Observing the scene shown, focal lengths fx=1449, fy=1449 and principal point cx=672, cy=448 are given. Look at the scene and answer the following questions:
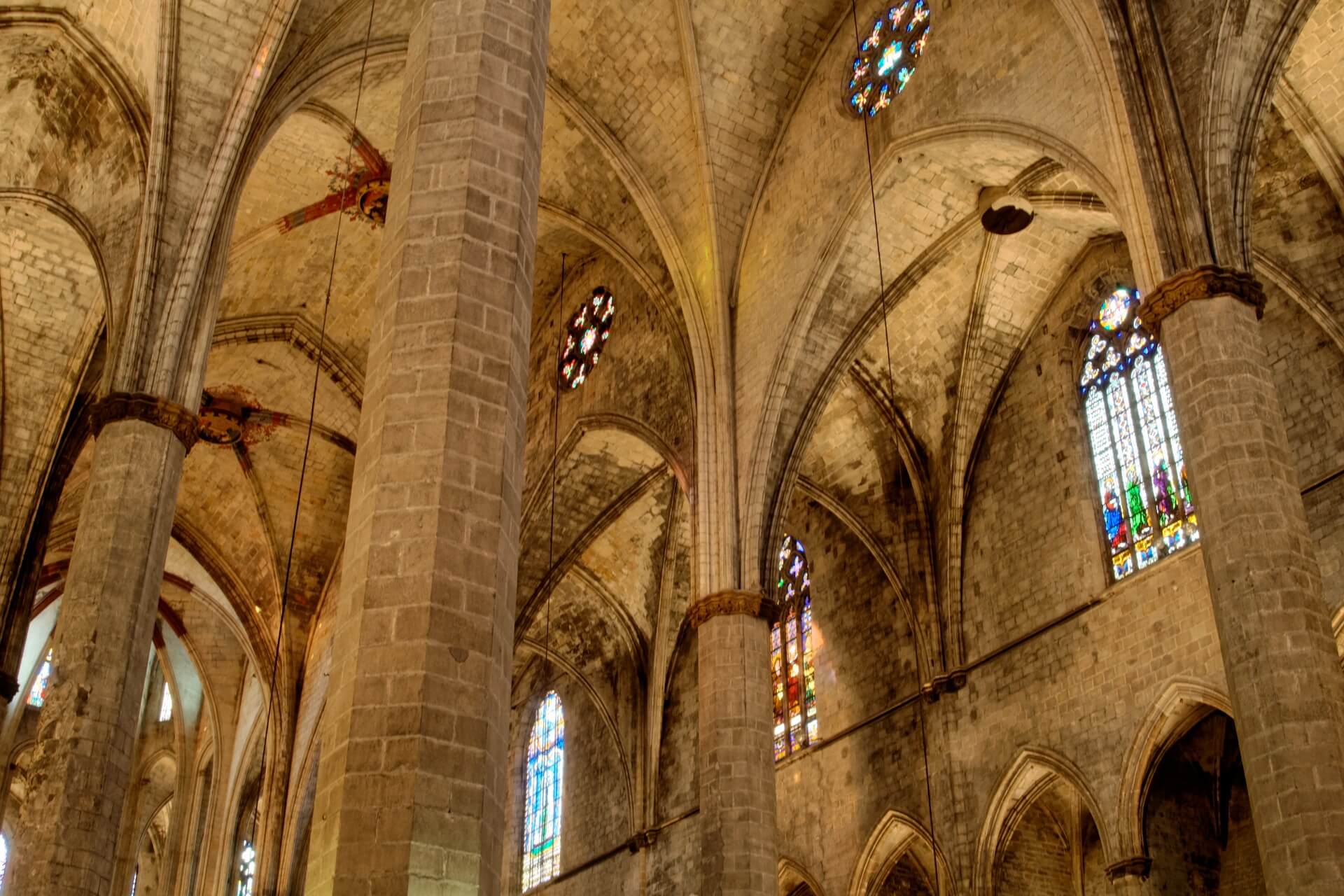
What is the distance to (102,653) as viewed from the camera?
11086 mm

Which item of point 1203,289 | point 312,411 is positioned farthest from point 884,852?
point 312,411

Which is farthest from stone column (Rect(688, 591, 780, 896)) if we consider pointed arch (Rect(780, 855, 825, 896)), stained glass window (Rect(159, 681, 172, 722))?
stained glass window (Rect(159, 681, 172, 722))

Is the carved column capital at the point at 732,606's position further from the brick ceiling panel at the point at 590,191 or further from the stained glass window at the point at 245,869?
the stained glass window at the point at 245,869

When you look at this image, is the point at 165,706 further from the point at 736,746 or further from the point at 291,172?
the point at 736,746

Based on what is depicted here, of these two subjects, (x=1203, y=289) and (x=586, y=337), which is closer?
(x=1203, y=289)

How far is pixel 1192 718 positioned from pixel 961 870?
3418 millimetres

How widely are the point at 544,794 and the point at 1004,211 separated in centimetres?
1378

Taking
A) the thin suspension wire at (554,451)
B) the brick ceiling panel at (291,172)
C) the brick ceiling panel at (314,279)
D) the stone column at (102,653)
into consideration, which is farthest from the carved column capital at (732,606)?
the brick ceiling panel at (291,172)

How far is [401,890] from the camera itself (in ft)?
20.1

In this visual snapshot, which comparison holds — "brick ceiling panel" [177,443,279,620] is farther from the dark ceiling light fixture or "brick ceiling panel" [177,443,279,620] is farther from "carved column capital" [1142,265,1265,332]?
"carved column capital" [1142,265,1265,332]

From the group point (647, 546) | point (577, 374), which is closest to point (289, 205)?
point (577, 374)

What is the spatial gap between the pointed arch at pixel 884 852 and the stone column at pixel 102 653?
9.80m

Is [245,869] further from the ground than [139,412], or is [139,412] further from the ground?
[245,869]

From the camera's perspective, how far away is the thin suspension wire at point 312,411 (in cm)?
1644
